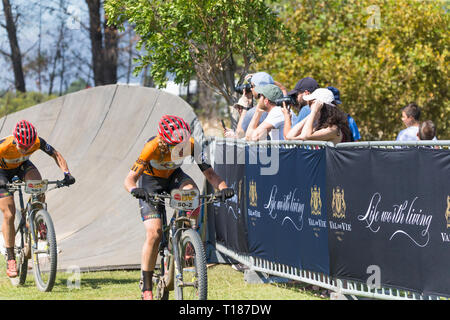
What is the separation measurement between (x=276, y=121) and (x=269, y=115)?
14 cm

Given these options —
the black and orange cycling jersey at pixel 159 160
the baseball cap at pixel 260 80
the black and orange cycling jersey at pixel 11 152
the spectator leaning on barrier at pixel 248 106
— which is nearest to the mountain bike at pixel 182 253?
the black and orange cycling jersey at pixel 159 160

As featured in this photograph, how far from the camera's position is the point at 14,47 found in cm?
3731

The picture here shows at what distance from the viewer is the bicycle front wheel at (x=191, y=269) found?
6.23 meters

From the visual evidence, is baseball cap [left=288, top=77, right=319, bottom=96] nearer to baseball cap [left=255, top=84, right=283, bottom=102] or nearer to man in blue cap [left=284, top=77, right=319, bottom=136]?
man in blue cap [left=284, top=77, right=319, bottom=136]

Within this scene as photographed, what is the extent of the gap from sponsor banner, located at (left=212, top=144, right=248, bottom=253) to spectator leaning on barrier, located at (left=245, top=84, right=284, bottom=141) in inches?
19.9

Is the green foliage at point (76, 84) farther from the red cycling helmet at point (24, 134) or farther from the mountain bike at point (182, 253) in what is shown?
the mountain bike at point (182, 253)

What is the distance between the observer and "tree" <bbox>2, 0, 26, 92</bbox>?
35.6 meters

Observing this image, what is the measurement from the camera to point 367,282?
727 cm

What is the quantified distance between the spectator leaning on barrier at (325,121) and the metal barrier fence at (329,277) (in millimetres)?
181

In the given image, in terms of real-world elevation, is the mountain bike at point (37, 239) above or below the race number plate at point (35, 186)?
below
